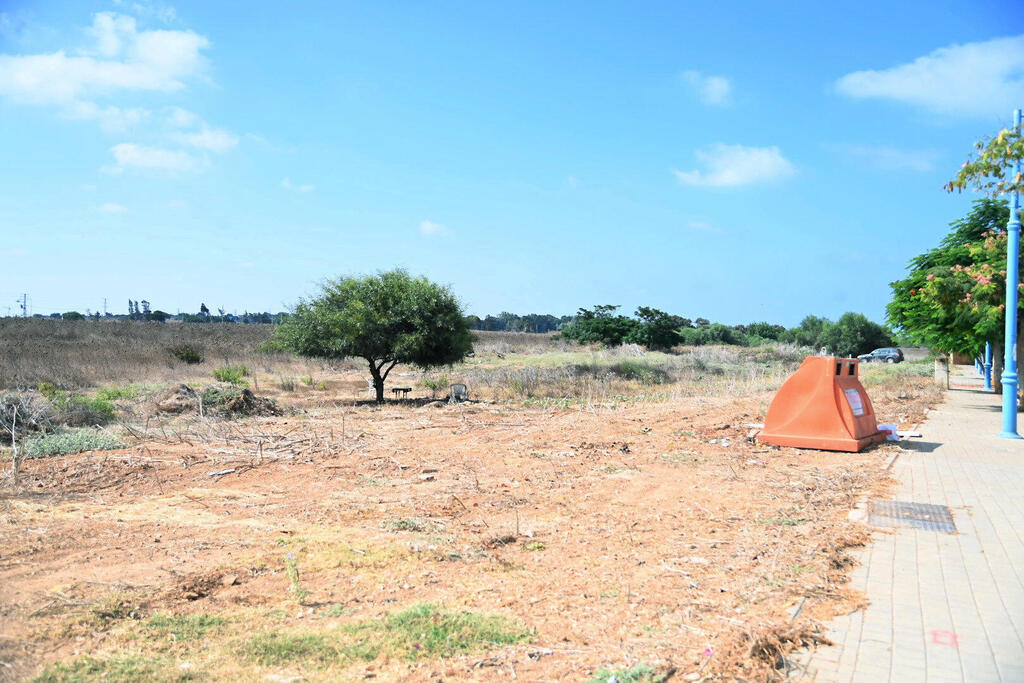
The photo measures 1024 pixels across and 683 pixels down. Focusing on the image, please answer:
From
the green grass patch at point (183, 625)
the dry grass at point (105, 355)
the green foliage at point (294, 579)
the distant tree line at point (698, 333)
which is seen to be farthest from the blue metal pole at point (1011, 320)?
the distant tree line at point (698, 333)

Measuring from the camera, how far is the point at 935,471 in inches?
381

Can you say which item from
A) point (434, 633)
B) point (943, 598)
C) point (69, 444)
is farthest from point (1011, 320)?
point (69, 444)

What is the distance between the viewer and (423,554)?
19.8 ft

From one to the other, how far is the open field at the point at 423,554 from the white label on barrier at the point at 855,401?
726 millimetres

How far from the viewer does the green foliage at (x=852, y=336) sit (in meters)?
68.3

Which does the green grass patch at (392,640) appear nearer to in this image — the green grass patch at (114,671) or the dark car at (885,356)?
the green grass patch at (114,671)

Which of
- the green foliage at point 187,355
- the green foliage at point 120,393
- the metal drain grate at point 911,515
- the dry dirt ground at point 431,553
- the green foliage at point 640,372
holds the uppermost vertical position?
the green foliage at point 187,355

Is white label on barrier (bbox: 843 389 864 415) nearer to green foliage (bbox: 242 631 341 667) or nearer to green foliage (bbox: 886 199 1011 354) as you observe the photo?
green foliage (bbox: 886 199 1011 354)

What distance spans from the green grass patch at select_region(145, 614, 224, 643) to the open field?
0.02m

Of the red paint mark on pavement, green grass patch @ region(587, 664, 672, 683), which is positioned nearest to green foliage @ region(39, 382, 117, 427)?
green grass patch @ region(587, 664, 672, 683)

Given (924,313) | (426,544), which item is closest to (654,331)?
(924,313)

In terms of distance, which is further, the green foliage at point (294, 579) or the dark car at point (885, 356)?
the dark car at point (885, 356)

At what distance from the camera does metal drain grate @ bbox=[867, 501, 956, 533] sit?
6.83m

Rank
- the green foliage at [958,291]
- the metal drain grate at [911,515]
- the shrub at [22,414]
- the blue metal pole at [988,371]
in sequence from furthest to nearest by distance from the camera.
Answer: the blue metal pole at [988,371] < the green foliage at [958,291] < the shrub at [22,414] < the metal drain grate at [911,515]
